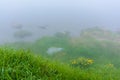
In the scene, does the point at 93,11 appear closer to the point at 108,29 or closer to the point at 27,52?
the point at 108,29

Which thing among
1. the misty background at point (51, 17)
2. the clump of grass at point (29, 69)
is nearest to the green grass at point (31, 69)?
the clump of grass at point (29, 69)

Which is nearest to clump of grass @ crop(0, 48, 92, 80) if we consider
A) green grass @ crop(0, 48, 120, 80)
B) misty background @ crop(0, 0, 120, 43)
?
green grass @ crop(0, 48, 120, 80)

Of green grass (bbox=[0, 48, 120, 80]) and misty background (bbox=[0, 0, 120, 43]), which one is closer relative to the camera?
green grass (bbox=[0, 48, 120, 80])

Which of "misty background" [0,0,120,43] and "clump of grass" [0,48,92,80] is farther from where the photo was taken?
"misty background" [0,0,120,43]

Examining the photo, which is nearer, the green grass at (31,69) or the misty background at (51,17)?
the green grass at (31,69)

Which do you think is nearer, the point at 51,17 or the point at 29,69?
the point at 29,69

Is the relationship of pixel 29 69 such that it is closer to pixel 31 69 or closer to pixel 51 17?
pixel 31 69

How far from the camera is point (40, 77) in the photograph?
3656mm

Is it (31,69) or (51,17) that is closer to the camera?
(31,69)

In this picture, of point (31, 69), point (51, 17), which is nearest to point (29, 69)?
point (31, 69)

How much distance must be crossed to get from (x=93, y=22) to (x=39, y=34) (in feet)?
4.24

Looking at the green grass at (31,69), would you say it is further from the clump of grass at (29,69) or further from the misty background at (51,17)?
the misty background at (51,17)

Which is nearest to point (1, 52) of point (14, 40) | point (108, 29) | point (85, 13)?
point (14, 40)

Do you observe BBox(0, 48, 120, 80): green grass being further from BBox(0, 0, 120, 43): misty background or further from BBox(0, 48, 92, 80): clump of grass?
BBox(0, 0, 120, 43): misty background
